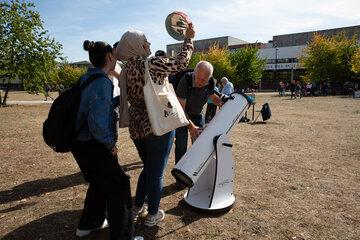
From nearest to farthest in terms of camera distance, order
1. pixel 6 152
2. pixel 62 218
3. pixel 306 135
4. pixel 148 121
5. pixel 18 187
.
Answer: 1. pixel 148 121
2. pixel 62 218
3. pixel 18 187
4. pixel 6 152
5. pixel 306 135

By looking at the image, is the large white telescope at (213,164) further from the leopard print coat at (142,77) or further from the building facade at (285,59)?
the building facade at (285,59)

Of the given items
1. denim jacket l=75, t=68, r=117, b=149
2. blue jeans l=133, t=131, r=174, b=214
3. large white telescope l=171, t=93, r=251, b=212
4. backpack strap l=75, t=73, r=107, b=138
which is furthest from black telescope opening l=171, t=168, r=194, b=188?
backpack strap l=75, t=73, r=107, b=138

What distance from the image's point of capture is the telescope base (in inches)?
163

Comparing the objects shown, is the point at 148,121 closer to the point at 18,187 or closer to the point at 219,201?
the point at 219,201

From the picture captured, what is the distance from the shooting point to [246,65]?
1816 inches

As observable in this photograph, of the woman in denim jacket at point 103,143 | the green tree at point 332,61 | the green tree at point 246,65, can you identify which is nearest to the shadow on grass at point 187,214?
the woman in denim jacket at point 103,143

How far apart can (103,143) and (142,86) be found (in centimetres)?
73

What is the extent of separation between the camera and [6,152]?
25.2 ft

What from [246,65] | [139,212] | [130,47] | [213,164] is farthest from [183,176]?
[246,65]

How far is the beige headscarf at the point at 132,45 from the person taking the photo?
10.3 feet

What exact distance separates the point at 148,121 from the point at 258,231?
5.82 feet

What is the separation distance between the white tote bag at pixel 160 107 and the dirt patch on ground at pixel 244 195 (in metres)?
1.26

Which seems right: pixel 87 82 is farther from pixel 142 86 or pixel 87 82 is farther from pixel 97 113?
pixel 142 86

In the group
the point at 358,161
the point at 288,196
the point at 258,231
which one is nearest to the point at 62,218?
the point at 258,231
